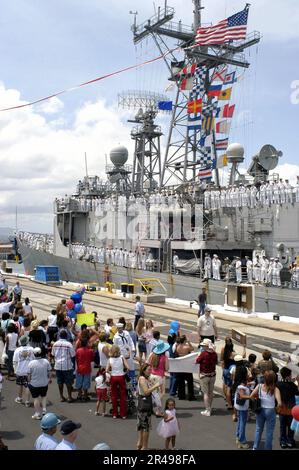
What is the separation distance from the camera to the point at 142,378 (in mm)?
6301

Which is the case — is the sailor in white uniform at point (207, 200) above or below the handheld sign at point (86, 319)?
above

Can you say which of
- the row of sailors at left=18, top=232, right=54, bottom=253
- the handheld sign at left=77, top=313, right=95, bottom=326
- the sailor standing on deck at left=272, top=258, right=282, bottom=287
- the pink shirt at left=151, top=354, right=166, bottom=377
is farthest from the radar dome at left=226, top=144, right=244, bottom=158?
the pink shirt at left=151, top=354, right=166, bottom=377

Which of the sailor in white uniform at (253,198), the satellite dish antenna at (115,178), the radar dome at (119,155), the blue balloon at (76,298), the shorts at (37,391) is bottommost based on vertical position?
the shorts at (37,391)

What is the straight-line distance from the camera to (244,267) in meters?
21.0

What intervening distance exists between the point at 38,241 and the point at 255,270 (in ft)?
80.0

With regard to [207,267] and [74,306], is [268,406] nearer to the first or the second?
[74,306]

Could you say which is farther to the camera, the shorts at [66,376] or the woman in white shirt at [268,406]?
the shorts at [66,376]

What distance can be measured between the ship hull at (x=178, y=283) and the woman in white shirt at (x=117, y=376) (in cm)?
1159

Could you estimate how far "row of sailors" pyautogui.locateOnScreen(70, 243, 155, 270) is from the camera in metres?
26.5

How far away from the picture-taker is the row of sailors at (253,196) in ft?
67.9

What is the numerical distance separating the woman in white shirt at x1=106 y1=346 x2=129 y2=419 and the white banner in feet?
3.88

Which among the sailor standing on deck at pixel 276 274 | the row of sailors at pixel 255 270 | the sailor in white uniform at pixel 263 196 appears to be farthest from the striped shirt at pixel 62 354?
the sailor in white uniform at pixel 263 196

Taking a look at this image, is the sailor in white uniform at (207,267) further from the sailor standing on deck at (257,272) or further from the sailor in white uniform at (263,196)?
the sailor in white uniform at (263,196)
